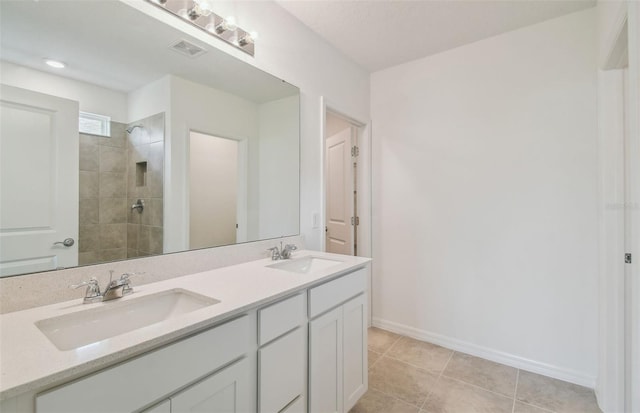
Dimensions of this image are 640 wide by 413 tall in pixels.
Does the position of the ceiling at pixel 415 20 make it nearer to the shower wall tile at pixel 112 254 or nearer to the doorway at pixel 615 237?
the doorway at pixel 615 237

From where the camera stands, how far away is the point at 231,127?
5.75 feet

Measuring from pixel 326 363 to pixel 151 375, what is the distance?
0.90 m

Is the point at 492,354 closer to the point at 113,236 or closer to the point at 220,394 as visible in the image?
the point at 220,394

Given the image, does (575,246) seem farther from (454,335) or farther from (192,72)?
(192,72)

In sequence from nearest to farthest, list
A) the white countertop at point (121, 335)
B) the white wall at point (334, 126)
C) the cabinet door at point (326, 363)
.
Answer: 1. the white countertop at point (121, 335)
2. the cabinet door at point (326, 363)
3. the white wall at point (334, 126)

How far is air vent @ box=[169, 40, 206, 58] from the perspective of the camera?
142cm

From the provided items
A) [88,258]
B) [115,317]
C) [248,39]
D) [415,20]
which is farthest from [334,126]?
[115,317]

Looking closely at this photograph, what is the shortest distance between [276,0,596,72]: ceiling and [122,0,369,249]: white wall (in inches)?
5.1

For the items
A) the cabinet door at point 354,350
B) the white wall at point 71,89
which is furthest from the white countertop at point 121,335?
the white wall at point 71,89

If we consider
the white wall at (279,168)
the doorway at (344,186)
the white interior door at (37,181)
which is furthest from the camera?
the doorway at (344,186)

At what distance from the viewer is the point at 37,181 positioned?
104 centimetres

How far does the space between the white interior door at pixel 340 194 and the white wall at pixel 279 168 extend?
3.17ft

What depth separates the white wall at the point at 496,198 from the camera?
2.01 metres

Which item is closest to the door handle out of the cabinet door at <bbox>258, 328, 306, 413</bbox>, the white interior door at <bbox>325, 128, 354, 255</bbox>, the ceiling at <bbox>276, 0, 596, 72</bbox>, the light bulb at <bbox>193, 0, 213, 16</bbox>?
the cabinet door at <bbox>258, 328, 306, 413</bbox>
